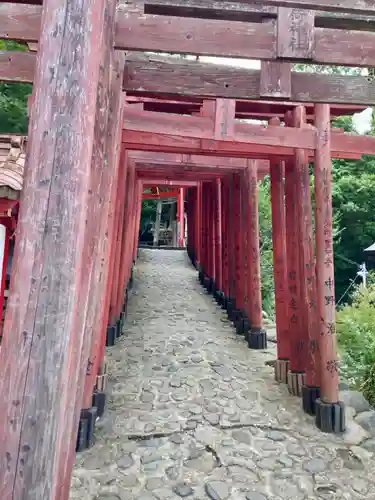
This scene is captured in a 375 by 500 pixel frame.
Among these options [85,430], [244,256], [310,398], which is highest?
[244,256]

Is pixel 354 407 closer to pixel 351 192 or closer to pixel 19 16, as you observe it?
pixel 19 16

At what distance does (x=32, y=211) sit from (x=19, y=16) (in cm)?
231

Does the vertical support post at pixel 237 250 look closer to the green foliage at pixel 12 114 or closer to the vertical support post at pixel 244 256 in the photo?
the vertical support post at pixel 244 256

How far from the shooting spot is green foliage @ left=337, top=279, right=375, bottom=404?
596cm

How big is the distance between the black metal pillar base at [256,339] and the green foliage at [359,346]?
1.45 meters

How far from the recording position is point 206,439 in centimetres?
392

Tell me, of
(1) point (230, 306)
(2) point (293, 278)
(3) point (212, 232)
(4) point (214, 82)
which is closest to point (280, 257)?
(2) point (293, 278)

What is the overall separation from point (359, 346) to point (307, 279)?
3.13m

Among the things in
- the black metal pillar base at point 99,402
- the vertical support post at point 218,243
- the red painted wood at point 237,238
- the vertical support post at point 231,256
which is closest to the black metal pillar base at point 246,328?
the red painted wood at point 237,238

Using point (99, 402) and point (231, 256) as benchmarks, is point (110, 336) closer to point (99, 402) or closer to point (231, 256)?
point (99, 402)

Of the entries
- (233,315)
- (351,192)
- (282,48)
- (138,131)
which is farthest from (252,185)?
(351,192)

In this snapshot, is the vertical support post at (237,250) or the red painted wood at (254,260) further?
the vertical support post at (237,250)

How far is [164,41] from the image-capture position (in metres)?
2.39

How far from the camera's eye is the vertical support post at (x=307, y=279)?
451 cm
